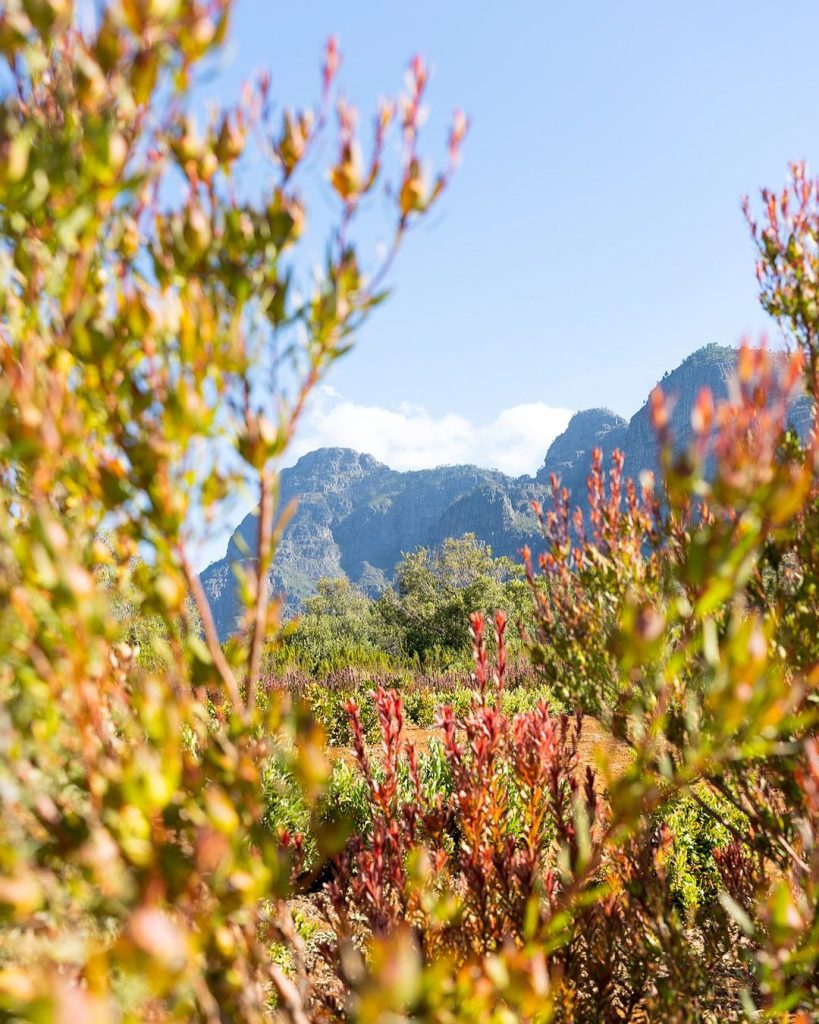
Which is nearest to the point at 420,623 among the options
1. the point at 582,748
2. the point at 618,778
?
the point at 582,748

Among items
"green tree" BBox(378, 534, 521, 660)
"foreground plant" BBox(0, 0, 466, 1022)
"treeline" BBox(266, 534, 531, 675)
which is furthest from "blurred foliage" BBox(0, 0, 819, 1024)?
"green tree" BBox(378, 534, 521, 660)

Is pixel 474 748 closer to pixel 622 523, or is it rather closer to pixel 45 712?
pixel 622 523

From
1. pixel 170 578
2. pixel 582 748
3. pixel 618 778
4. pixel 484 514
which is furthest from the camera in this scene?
pixel 484 514

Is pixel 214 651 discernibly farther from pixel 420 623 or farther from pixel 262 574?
pixel 420 623

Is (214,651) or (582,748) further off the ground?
(214,651)

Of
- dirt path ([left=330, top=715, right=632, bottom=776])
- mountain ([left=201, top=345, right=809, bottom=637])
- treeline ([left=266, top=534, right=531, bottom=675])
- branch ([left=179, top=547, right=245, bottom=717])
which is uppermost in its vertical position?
mountain ([left=201, top=345, right=809, bottom=637])

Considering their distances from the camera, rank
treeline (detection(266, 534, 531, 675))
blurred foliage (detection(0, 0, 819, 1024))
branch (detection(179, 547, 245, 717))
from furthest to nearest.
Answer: treeline (detection(266, 534, 531, 675))
branch (detection(179, 547, 245, 717))
blurred foliage (detection(0, 0, 819, 1024))

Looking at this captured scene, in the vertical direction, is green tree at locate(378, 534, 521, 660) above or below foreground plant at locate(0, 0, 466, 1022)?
above

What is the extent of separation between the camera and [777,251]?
10.3 ft

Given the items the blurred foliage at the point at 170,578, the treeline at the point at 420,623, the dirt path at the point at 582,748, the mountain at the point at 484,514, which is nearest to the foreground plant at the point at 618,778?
the blurred foliage at the point at 170,578

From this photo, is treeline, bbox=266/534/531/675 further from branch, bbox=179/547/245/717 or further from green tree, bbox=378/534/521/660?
branch, bbox=179/547/245/717

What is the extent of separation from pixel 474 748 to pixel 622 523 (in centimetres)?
119

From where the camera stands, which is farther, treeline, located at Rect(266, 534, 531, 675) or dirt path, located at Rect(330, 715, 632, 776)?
treeline, located at Rect(266, 534, 531, 675)

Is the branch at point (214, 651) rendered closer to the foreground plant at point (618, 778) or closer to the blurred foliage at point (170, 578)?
the blurred foliage at point (170, 578)
